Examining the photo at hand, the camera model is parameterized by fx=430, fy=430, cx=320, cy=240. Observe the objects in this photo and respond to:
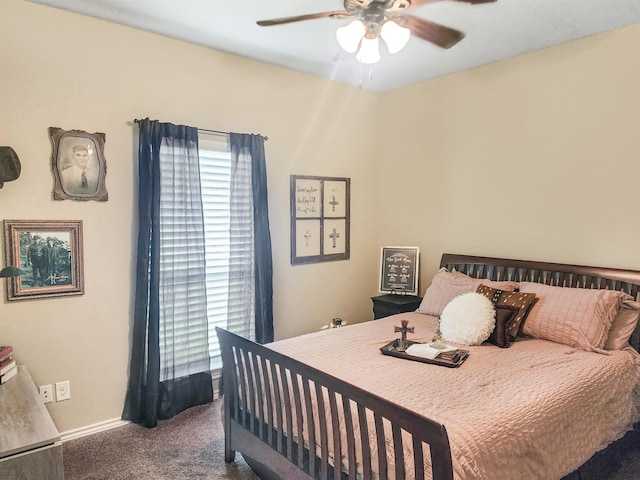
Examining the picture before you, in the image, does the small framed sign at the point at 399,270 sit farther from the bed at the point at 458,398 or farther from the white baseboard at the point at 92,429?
the white baseboard at the point at 92,429

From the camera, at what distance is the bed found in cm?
163

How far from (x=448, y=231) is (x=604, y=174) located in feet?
4.29

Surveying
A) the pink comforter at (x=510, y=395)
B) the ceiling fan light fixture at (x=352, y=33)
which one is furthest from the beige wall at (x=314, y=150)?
the ceiling fan light fixture at (x=352, y=33)

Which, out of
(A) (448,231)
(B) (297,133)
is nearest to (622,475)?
(A) (448,231)

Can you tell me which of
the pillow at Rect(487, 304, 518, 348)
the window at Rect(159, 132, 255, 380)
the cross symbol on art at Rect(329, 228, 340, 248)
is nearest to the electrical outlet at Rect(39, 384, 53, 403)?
the window at Rect(159, 132, 255, 380)

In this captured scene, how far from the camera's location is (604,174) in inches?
118

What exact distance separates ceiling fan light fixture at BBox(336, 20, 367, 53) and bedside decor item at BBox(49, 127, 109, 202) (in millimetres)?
1735

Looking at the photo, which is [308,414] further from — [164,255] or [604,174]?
[604,174]

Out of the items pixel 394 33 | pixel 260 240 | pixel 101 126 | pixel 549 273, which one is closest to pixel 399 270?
pixel 549 273

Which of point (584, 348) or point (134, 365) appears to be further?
point (134, 365)

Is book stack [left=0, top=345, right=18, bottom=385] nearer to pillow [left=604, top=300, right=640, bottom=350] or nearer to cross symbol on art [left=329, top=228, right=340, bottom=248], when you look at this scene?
cross symbol on art [left=329, top=228, right=340, bottom=248]

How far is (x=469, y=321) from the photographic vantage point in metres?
2.79

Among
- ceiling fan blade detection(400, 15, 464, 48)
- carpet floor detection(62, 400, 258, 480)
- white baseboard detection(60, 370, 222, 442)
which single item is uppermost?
ceiling fan blade detection(400, 15, 464, 48)

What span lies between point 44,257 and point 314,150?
2331mm
